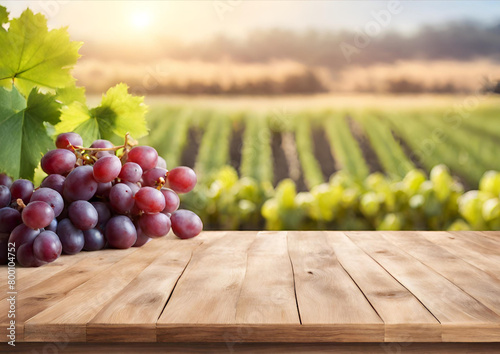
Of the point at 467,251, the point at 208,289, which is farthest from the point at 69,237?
the point at 467,251

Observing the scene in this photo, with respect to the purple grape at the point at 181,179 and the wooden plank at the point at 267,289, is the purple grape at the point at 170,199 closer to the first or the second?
the purple grape at the point at 181,179

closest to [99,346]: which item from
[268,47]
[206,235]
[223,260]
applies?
[223,260]

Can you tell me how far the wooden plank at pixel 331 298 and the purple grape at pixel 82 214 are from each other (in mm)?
362

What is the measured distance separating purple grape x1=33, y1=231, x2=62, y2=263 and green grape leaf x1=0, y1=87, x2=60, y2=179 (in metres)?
0.19

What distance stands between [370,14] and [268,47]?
1017 mm

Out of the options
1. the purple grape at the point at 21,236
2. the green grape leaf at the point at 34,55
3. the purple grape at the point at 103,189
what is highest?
the green grape leaf at the point at 34,55

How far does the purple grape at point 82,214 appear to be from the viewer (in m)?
0.88

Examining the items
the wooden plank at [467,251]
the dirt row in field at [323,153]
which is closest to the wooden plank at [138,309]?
the wooden plank at [467,251]

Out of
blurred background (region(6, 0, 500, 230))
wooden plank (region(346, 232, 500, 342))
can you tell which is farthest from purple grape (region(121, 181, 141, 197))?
blurred background (region(6, 0, 500, 230))

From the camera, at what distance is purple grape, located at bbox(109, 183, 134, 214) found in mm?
933

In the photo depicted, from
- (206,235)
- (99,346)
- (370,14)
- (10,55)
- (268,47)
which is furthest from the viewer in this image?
(268,47)

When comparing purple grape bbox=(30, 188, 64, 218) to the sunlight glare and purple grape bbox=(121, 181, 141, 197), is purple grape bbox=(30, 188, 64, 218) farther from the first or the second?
the sunlight glare

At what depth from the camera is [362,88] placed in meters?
4.86

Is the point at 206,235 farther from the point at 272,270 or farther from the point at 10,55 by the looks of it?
the point at 10,55
